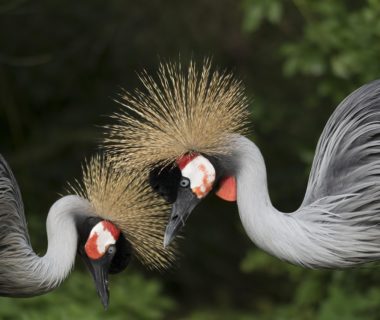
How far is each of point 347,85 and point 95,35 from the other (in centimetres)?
159

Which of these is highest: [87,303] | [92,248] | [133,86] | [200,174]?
[133,86]

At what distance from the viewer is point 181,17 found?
678 centimetres

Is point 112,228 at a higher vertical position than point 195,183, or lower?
lower

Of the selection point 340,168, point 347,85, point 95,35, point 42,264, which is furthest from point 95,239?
point 95,35

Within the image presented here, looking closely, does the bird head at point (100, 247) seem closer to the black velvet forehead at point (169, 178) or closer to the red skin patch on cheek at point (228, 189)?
the black velvet forehead at point (169, 178)

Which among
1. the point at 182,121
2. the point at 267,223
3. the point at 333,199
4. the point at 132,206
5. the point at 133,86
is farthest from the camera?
the point at 133,86

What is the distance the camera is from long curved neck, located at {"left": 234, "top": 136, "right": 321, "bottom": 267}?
12.1 feet

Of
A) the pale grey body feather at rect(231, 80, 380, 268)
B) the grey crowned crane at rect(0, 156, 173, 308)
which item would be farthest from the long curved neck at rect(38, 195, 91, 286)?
the pale grey body feather at rect(231, 80, 380, 268)

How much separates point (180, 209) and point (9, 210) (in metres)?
0.54

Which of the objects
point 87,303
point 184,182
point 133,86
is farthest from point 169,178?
point 133,86

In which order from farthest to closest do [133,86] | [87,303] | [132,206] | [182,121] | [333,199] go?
1. [133,86]
2. [87,303]
3. [132,206]
4. [182,121]
5. [333,199]

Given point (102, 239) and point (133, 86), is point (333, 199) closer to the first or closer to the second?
point (102, 239)

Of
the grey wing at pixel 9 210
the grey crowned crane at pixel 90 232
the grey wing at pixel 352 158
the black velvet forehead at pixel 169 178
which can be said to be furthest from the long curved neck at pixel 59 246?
the grey wing at pixel 352 158

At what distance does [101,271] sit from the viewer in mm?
4031
